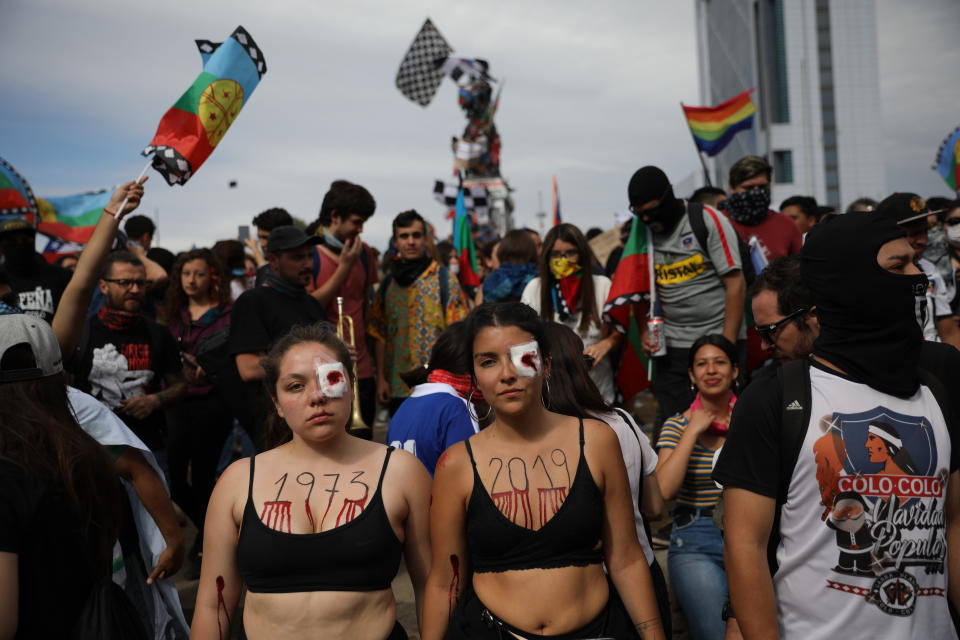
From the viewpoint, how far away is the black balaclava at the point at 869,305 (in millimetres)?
2172

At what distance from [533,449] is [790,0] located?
5622 cm

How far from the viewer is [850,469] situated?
2150mm

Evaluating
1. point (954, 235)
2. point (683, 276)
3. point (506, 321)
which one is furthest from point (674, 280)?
point (506, 321)

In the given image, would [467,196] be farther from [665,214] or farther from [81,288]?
[81,288]

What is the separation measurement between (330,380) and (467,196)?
52.7ft

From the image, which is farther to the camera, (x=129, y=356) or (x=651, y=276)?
(x=651, y=276)

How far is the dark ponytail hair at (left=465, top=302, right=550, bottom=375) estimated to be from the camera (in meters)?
2.85

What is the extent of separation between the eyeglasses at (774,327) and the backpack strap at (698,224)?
7.68 ft

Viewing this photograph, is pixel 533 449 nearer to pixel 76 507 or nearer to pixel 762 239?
pixel 76 507

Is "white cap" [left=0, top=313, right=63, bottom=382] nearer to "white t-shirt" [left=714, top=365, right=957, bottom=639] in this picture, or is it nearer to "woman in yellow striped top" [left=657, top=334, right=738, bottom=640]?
"white t-shirt" [left=714, top=365, right=957, bottom=639]

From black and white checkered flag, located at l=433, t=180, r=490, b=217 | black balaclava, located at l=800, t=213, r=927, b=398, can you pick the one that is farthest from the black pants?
black and white checkered flag, located at l=433, t=180, r=490, b=217

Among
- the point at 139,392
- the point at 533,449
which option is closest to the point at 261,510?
the point at 533,449

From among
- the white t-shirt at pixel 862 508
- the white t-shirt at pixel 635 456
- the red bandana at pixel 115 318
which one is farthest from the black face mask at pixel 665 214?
the red bandana at pixel 115 318

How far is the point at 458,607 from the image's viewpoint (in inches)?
108
